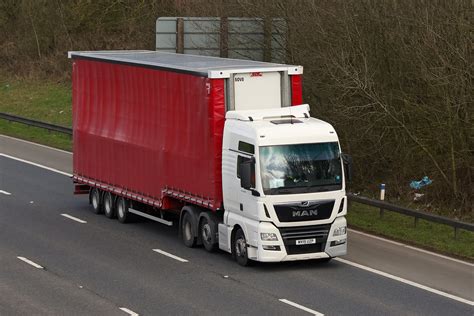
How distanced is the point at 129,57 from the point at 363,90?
5655mm

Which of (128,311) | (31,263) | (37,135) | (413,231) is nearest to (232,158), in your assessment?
(31,263)

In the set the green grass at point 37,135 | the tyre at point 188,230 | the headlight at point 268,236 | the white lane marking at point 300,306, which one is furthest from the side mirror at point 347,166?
the green grass at point 37,135

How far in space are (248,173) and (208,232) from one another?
233cm

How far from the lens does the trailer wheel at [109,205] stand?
27156mm

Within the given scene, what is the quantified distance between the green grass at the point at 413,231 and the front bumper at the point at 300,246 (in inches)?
108

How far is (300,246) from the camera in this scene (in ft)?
69.4

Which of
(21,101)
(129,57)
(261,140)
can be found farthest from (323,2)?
(21,101)

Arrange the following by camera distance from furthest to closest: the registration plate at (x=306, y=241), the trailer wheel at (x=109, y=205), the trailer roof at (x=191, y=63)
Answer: the trailer wheel at (x=109, y=205) → the trailer roof at (x=191, y=63) → the registration plate at (x=306, y=241)

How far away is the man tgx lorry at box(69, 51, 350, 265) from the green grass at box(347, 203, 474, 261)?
8.92 feet

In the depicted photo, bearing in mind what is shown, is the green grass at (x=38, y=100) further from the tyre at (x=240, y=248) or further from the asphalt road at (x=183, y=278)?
the tyre at (x=240, y=248)

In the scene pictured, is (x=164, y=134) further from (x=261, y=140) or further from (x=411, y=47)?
(x=411, y=47)

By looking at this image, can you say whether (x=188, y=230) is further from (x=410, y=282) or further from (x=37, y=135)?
(x=37, y=135)

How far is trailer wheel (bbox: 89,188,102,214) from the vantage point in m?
27.9

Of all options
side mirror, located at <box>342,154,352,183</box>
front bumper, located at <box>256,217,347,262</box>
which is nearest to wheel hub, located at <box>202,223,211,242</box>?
front bumper, located at <box>256,217,347,262</box>
